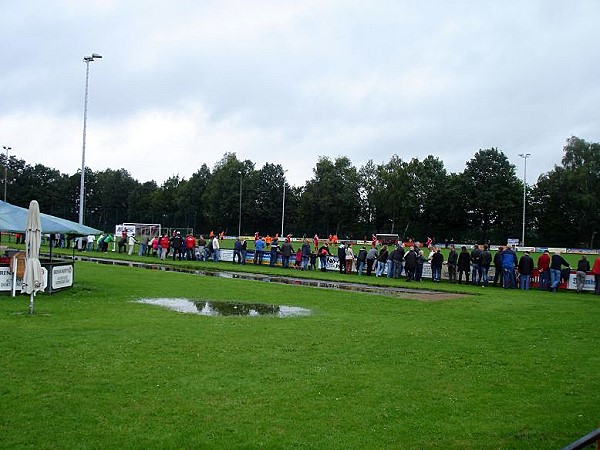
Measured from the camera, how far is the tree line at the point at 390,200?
76.9 metres

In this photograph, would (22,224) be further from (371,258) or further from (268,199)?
(268,199)

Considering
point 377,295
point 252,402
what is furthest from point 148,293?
point 252,402

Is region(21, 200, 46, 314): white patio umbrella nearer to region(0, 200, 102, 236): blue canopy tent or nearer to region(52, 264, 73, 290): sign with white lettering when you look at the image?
region(0, 200, 102, 236): blue canopy tent

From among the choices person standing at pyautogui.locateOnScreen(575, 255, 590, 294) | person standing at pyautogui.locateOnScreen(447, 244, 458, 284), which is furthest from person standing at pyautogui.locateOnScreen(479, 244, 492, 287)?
person standing at pyautogui.locateOnScreen(575, 255, 590, 294)

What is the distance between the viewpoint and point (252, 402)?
7.25m


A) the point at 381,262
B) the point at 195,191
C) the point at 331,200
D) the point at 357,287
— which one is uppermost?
the point at 195,191

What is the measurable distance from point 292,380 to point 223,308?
7950 mm

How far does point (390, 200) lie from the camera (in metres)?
85.7

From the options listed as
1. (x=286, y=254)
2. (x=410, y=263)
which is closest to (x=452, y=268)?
(x=410, y=263)

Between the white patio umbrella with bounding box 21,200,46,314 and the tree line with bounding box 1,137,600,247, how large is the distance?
59.3 meters

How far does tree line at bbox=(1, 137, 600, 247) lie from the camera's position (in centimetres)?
7688

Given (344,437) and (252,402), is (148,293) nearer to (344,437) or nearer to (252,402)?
(252,402)

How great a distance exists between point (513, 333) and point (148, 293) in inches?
450

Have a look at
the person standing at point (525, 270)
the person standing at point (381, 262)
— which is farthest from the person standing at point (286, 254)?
the person standing at point (525, 270)
